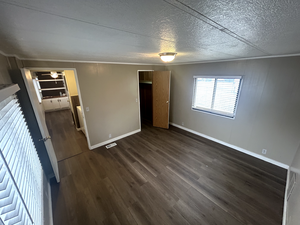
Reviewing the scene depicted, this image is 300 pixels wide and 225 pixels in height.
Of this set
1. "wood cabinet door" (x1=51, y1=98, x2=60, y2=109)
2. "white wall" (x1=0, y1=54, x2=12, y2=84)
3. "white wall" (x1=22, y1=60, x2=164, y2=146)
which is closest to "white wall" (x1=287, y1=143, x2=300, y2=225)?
"white wall" (x1=0, y1=54, x2=12, y2=84)

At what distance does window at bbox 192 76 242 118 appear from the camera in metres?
2.92

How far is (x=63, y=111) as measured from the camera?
6523mm

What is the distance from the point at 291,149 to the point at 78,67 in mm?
4700

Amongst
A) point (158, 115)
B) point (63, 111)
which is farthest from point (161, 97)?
point (63, 111)

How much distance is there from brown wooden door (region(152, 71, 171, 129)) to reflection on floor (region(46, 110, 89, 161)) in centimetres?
246

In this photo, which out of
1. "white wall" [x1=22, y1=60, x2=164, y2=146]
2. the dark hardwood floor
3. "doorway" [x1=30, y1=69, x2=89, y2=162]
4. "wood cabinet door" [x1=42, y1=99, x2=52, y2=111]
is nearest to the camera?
the dark hardwood floor

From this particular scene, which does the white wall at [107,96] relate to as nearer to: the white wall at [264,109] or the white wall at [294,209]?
the white wall at [264,109]

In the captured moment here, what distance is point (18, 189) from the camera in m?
0.82

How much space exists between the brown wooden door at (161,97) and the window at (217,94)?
865 mm

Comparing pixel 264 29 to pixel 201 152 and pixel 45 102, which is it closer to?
pixel 201 152

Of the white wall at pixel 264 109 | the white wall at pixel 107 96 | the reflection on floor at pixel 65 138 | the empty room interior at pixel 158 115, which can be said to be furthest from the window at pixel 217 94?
the reflection on floor at pixel 65 138

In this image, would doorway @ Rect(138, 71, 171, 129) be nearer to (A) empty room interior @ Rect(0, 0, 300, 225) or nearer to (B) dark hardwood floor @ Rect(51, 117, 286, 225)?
(A) empty room interior @ Rect(0, 0, 300, 225)

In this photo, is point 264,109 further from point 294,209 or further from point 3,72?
point 3,72

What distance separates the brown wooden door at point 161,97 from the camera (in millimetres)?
3936
